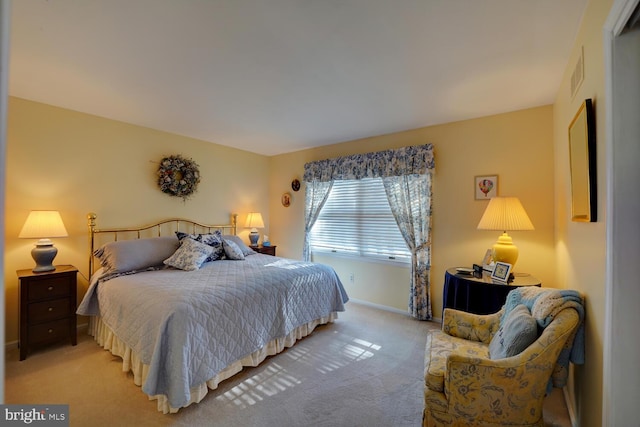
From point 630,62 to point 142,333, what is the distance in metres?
3.00

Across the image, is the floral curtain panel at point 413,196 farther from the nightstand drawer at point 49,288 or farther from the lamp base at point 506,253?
the nightstand drawer at point 49,288

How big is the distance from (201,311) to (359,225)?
2.60 m

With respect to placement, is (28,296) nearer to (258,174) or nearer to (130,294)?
(130,294)

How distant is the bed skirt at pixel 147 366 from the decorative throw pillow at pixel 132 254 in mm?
563

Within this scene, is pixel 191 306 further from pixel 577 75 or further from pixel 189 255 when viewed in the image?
pixel 577 75

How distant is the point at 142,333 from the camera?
195cm

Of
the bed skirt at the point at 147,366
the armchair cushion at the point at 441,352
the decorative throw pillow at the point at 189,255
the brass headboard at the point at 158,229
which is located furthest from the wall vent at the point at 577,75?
the brass headboard at the point at 158,229

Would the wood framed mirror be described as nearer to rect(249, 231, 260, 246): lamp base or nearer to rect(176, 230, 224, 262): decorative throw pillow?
rect(176, 230, 224, 262): decorative throw pillow

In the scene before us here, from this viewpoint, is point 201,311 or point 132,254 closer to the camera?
point 201,311

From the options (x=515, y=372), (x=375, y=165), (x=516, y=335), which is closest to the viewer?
(x=515, y=372)

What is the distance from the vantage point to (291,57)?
1943 mm

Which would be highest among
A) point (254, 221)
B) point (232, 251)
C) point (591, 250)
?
point (254, 221)

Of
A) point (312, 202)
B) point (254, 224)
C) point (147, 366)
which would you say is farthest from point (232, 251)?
point (147, 366)

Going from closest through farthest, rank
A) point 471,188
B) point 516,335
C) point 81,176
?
point 516,335
point 81,176
point 471,188
